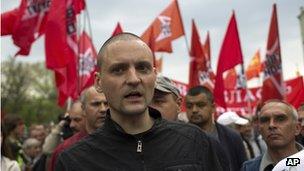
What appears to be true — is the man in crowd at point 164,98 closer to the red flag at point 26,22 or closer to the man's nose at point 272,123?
the man's nose at point 272,123

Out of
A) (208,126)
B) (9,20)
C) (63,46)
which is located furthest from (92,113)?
(9,20)

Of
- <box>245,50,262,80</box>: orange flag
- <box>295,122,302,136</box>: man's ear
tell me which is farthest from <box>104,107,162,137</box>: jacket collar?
<box>245,50,262,80</box>: orange flag

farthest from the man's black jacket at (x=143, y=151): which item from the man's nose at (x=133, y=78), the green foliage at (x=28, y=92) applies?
the green foliage at (x=28, y=92)

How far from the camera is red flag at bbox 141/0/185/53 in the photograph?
13.8 metres

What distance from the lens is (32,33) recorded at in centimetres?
1170

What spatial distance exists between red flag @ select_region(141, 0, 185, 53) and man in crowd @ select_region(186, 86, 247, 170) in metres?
6.90

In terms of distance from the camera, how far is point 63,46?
11.2 metres

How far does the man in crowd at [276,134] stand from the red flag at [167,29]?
8683 mm

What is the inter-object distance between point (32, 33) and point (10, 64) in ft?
177

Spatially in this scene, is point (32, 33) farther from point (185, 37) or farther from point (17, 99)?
point (17, 99)

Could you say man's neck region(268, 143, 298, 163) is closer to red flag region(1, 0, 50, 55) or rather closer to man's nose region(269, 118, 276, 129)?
man's nose region(269, 118, 276, 129)

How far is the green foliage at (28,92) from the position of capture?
63.7m

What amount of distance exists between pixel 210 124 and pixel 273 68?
14.4 ft

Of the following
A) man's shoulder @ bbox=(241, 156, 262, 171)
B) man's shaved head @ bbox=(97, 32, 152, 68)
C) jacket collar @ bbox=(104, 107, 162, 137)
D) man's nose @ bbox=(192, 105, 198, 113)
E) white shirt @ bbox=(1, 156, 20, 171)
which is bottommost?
white shirt @ bbox=(1, 156, 20, 171)
